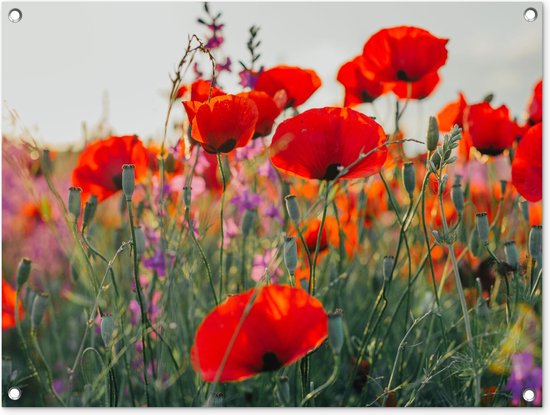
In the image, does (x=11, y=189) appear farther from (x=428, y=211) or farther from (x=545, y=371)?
(x=545, y=371)

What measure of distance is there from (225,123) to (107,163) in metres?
0.28

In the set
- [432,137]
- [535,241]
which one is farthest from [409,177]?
[535,241]

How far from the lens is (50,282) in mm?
1662

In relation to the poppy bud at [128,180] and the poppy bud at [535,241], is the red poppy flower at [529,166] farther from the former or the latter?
the poppy bud at [128,180]

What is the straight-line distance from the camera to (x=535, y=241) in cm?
87

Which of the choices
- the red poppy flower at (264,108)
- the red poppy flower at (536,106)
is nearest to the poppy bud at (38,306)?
the red poppy flower at (264,108)

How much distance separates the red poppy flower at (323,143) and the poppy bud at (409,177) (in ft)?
0.35

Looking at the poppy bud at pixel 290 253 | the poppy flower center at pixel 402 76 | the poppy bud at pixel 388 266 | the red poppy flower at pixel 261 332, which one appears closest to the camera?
the red poppy flower at pixel 261 332

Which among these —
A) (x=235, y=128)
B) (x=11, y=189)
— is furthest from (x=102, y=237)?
(x=235, y=128)

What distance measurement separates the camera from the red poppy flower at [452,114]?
103 cm

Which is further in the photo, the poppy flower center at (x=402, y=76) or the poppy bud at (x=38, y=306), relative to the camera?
the poppy flower center at (x=402, y=76)

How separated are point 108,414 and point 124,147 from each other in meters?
0.36

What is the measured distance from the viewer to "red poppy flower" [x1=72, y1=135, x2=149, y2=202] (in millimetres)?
989

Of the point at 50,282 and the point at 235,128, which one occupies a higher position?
the point at 235,128
